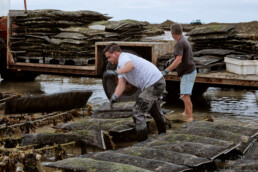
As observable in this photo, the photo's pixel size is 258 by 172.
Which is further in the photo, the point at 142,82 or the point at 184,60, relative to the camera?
the point at 184,60

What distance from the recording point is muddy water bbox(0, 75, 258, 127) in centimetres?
876

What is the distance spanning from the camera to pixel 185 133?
616 cm

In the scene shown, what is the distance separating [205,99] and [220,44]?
177 centimetres

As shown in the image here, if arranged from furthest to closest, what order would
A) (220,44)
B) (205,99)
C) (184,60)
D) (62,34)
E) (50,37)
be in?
1. (50,37)
2. (62,34)
3. (205,99)
4. (220,44)
5. (184,60)

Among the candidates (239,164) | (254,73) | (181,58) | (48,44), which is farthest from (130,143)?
(48,44)

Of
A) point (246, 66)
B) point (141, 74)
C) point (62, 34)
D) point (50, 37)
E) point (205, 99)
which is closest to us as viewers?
point (141, 74)

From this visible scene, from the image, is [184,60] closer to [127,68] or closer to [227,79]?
[227,79]

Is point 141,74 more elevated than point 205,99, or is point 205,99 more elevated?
point 141,74

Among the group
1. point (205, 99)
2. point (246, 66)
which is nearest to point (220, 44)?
point (246, 66)

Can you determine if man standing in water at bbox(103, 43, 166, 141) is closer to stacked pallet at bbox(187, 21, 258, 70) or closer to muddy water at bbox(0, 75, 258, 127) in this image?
muddy water at bbox(0, 75, 258, 127)

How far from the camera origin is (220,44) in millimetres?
9523

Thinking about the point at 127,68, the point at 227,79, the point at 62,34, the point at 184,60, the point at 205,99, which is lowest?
the point at 205,99

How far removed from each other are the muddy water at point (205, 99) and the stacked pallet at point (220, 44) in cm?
99

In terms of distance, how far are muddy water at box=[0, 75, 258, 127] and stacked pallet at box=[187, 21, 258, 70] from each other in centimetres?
99
